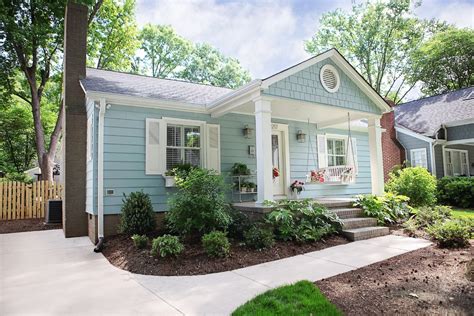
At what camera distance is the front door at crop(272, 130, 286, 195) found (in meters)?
8.97

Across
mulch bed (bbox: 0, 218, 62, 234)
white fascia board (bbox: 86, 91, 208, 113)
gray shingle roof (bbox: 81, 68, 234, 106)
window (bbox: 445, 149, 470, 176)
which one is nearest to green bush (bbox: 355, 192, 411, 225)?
white fascia board (bbox: 86, 91, 208, 113)

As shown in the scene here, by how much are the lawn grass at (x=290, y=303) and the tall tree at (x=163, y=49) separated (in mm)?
25502

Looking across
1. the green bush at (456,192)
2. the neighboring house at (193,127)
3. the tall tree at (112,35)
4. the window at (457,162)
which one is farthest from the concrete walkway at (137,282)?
the tall tree at (112,35)

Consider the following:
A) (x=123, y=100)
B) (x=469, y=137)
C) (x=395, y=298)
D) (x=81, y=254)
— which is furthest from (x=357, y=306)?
(x=469, y=137)

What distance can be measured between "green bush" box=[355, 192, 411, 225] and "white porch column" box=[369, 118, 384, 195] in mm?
600

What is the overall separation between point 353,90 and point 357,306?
20.3 feet

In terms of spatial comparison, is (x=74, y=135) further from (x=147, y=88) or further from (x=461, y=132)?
(x=461, y=132)

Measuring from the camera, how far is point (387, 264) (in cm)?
432

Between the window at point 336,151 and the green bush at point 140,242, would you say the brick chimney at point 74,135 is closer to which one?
the green bush at point 140,242

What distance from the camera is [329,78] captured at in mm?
7410

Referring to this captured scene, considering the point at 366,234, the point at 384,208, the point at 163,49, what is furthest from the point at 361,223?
the point at 163,49

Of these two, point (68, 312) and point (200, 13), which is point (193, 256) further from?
point (200, 13)

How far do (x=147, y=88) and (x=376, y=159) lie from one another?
6.60 meters

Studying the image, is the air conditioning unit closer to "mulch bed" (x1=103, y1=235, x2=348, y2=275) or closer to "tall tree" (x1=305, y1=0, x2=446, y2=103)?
"mulch bed" (x1=103, y1=235, x2=348, y2=275)
